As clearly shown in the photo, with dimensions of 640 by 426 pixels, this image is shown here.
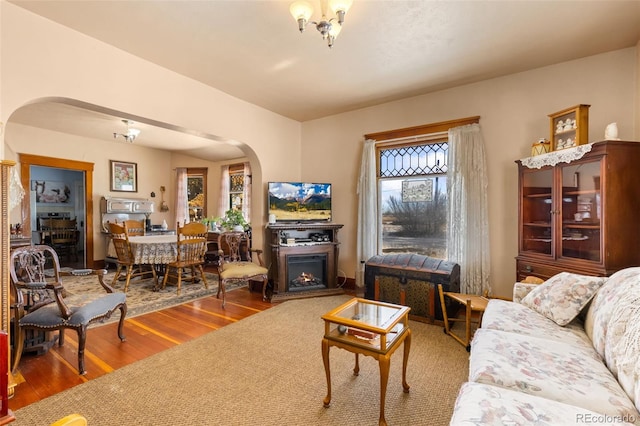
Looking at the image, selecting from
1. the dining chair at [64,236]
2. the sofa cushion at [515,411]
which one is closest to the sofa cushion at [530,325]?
the sofa cushion at [515,411]

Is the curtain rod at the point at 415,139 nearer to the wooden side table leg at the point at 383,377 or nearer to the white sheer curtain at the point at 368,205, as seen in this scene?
the white sheer curtain at the point at 368,205

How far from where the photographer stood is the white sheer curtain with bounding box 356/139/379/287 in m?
4.34

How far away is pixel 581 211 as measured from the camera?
2.67 m

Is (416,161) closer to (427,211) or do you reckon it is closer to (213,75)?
(427,211)

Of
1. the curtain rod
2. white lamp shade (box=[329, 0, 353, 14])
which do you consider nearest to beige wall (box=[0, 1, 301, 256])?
the curtain rod

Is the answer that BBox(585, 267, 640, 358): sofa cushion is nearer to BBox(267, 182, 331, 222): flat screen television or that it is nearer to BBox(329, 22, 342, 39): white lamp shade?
BBox(329, 22, 342, 39): white lamp shade

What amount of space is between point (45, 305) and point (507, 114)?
502 cm

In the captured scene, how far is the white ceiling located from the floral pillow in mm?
2062

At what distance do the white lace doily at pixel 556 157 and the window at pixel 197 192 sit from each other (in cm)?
680

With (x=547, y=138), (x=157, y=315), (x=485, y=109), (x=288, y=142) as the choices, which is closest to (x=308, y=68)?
(x=288, y=142)

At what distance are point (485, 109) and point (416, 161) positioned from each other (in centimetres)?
102

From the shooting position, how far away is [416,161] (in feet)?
13.6

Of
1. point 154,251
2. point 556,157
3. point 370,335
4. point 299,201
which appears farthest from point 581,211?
point 154,251

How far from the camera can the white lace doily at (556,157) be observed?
2523mm
